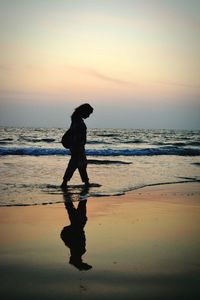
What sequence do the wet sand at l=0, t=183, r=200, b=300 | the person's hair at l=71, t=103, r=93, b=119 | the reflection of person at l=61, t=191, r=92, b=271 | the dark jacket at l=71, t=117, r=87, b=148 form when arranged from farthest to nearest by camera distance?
1. the dark jacket at l=71, t=117, r=87, b=148
2. the person's hair at l=71, t=103, r=93, b=119
3. the reflection of person at l=61, t=191, r=92, b=271
4. the wet sand at l=0, t=183, r=200, b=300

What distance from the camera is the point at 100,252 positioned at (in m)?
3.72

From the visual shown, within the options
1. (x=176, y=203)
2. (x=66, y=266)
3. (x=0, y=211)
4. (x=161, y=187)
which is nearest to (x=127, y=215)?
(x=176, y=203)

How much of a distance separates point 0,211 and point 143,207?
2372mm

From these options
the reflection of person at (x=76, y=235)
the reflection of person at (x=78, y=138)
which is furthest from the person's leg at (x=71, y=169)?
the reflection of person at (x=76, y=235)

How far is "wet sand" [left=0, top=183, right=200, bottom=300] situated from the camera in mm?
2787

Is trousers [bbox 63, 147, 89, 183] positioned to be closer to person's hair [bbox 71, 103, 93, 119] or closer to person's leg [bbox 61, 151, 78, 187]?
person's leg [bbox 61, 151, 78, 187]

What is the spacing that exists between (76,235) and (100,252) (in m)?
0.80

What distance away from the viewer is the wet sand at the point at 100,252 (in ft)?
9.14

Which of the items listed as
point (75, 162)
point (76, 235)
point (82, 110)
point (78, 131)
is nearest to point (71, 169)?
point (75, 162)

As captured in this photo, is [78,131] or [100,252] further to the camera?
[78,131]

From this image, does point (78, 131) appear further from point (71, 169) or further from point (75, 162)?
point (71, 169)

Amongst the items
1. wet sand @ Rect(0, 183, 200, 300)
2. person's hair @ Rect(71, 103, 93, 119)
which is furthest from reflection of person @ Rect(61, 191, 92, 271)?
person's hair @ Rect(71, 103, 93, 119)

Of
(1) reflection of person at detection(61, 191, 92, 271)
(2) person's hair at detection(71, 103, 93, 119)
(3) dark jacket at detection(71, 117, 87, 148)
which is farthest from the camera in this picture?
(3) dark jacket at detection(71, 117, 87, 148)

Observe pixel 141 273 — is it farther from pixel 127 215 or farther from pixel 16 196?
pixel 16 196
